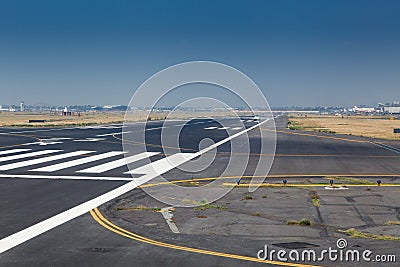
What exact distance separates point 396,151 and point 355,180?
18.2 m

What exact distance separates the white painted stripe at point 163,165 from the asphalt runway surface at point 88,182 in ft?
2.35

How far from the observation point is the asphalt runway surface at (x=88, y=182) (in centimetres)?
1114

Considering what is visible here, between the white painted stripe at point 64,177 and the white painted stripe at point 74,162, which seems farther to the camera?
the white painted stripe at point 74,162

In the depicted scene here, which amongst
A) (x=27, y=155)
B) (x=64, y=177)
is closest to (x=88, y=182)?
(x=64, y=177)

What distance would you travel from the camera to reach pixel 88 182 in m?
22.3

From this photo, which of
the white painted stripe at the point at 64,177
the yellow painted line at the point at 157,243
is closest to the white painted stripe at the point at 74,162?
the white painted stripe at the point at 64,177

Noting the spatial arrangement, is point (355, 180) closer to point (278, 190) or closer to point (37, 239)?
point (278, 190)

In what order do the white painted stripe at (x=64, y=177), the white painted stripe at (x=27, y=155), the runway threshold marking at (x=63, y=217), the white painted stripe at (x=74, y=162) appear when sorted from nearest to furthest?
the runway threshold marking at (x=63, y=217) < the white painted stripe at (x=64, y=177) < the white painted stripe at (x=74, y=162) < the white painted stripe at (x=27, y=155)

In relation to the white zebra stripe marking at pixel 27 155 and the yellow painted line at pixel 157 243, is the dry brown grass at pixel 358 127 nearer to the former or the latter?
the white zebra stripe marking at pixel 27 155

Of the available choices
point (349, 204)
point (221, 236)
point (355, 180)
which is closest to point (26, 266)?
point (221, 236)

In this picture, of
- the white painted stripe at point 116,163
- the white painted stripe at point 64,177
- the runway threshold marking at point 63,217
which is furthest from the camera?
the white painted stripe at point 116,163

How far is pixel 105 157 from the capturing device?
3244 centimetres

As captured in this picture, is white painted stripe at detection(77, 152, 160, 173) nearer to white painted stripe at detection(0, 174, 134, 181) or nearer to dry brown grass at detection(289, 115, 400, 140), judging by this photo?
white painted stripe at detection(0, 174, 134, 181)

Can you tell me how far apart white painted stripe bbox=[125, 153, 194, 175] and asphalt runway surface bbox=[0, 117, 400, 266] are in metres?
0.72
